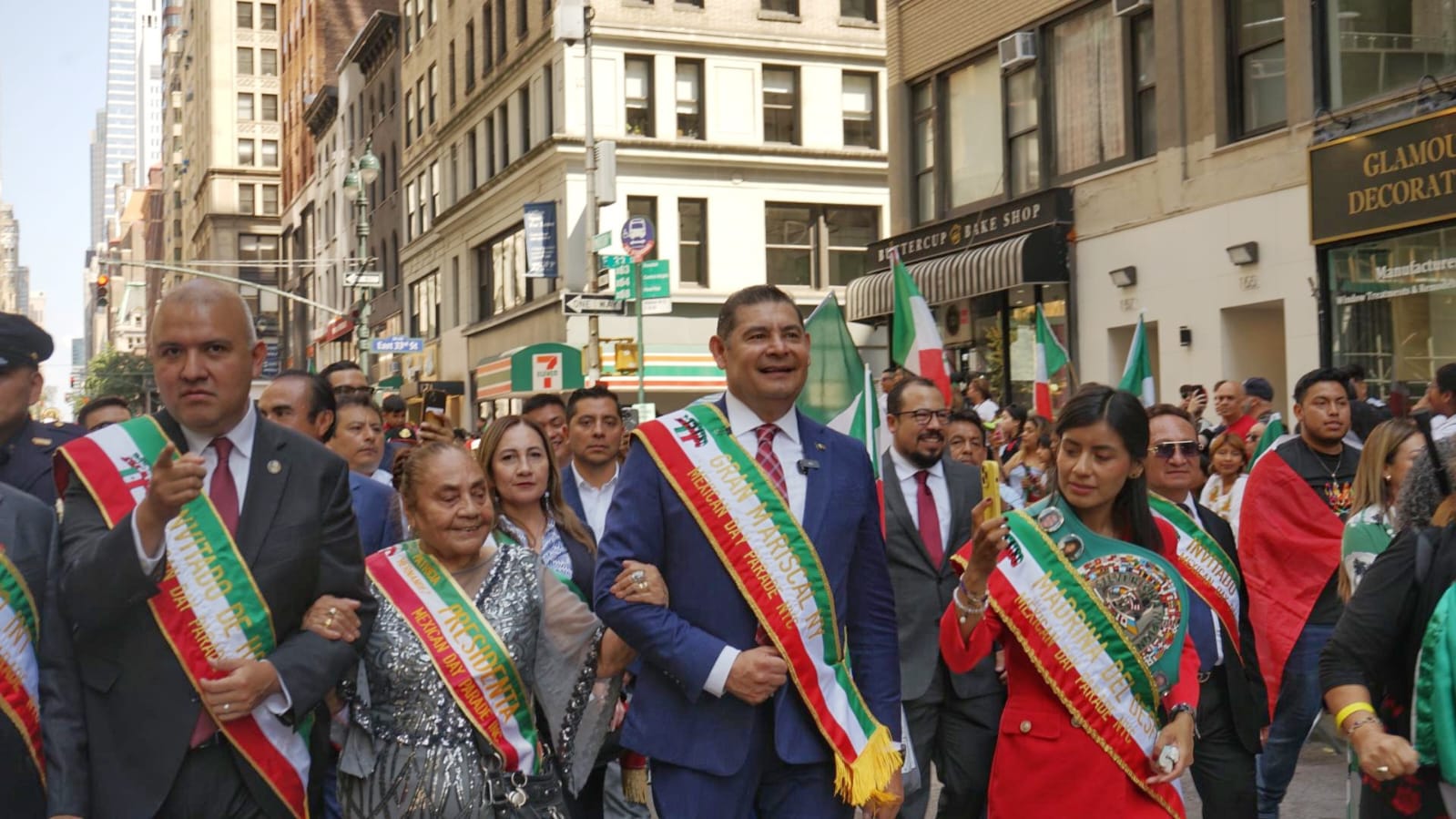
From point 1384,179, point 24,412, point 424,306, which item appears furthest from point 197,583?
point 424,306

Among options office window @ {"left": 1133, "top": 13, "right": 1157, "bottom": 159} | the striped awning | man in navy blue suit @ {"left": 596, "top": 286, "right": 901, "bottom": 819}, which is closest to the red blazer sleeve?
man in navy blue suit @ {"left": 596, "top": 286, "right": 901, "bottom": 819}

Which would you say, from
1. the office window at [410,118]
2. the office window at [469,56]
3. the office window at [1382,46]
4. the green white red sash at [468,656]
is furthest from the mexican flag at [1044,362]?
the office window at [410,118]

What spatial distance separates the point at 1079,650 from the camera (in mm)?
4668

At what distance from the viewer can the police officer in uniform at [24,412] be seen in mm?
4684

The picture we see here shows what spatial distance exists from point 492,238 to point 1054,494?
37.7m

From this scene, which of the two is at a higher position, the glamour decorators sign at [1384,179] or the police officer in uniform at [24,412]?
the glamour decorators sign at [1384,179]

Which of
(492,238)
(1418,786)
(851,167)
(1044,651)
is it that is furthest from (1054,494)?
(492,238)

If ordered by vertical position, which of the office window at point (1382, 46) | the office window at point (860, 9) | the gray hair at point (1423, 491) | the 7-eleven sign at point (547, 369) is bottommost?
the gray hair at point (1423, 491)

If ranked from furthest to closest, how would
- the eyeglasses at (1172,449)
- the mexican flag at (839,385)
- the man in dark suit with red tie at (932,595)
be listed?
1. the mexican flag at (839,385)
2. the man in dark suit with red tie at (932,595)
3. the eyeglasses at (1172,449)

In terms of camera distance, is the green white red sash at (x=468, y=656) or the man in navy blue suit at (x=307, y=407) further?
the man in navy blue suit at (x=307, y=407)

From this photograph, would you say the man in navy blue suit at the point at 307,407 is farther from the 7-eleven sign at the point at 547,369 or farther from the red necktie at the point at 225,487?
the 7-eleven sign at the point at 547,369

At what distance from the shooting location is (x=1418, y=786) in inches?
146

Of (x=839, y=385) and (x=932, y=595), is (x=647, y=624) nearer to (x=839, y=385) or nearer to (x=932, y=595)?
(x=932, y=595)

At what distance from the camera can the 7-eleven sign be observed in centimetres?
2636
